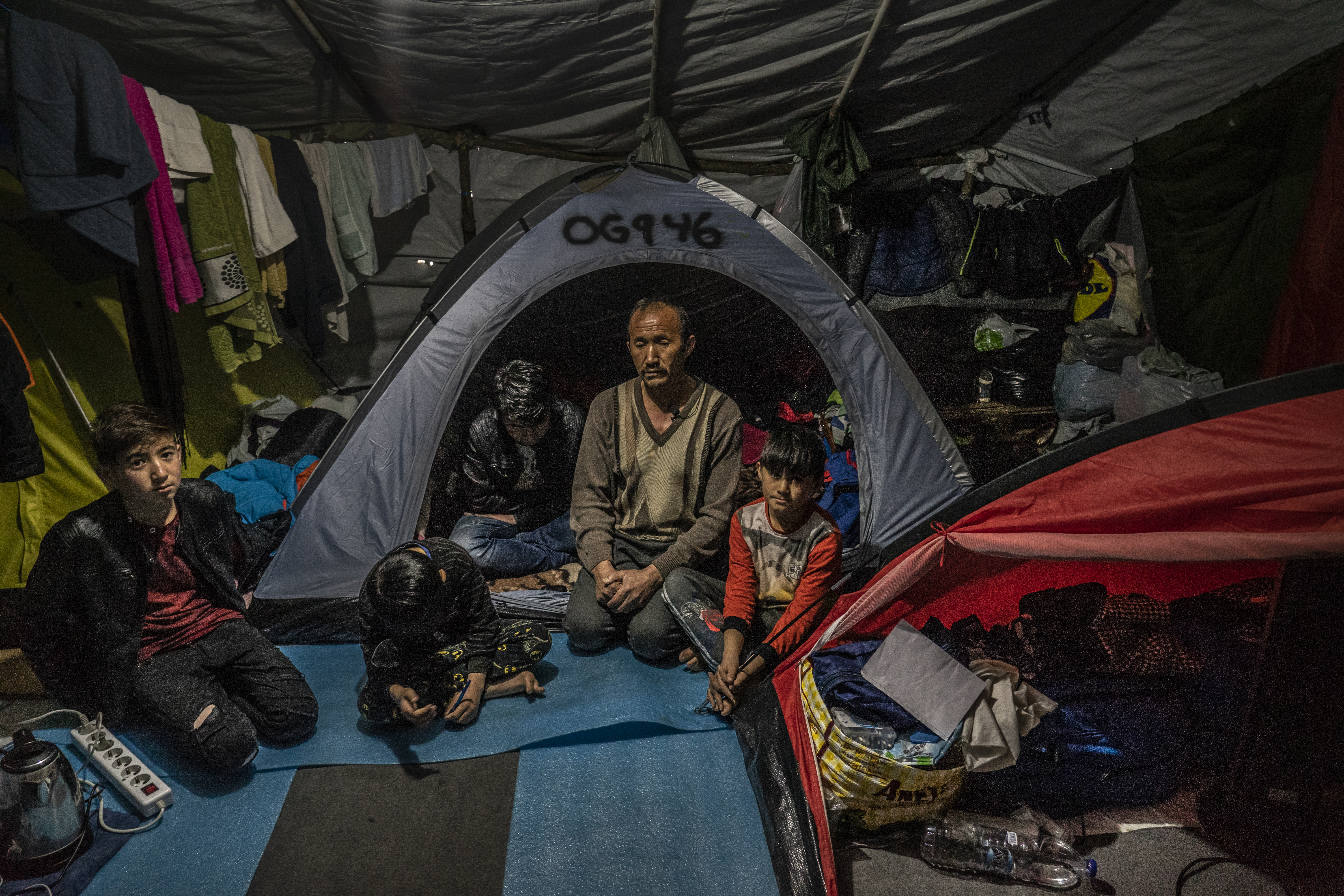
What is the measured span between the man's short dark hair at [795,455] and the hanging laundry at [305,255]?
257 cm

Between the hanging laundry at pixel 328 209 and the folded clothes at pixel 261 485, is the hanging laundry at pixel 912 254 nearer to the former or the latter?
the hanging laundry at pixel 328 209

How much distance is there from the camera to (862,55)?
10.8ft

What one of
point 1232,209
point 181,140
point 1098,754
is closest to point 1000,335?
point 1232,209

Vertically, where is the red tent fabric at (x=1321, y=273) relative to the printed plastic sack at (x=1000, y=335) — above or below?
above

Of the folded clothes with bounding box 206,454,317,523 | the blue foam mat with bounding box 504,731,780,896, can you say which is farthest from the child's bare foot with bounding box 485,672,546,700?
the folded clothes with bounding box 206,454,317,523

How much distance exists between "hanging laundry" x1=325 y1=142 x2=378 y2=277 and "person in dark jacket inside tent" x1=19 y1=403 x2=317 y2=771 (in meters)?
1.97

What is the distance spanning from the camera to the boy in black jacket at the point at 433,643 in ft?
6.12

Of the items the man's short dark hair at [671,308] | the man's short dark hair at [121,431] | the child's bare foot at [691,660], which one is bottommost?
the child's bare foot at [691,660]

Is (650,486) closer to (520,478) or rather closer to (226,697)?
(520,478)

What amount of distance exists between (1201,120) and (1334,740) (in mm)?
3239

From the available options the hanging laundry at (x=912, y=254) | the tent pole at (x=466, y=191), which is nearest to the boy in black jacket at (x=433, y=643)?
the tent pole at (x=466, y=191)

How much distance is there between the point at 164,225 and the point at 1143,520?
3.24 meters

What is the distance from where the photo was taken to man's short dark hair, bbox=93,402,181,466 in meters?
1.78

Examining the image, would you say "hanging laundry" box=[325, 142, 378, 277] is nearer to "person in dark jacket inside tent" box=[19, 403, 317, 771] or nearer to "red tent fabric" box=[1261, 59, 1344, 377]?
"person in dark jacket inside tent" box=[19, 403, 317, 771]
